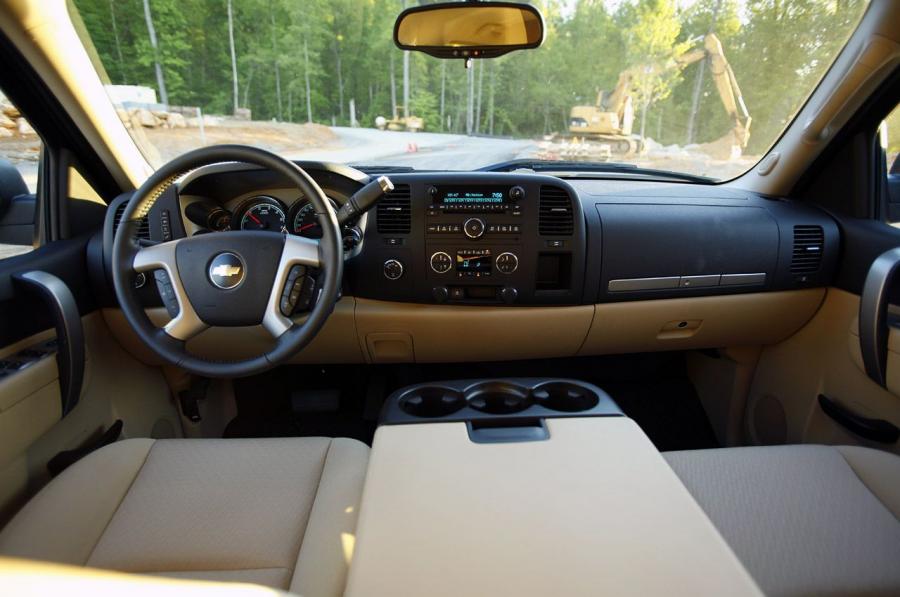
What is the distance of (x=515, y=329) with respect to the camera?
2223 mm

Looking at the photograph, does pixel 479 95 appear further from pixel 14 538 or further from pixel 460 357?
pixel 14 538

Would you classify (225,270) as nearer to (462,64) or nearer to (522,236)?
(522,236)

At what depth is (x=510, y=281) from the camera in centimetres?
211

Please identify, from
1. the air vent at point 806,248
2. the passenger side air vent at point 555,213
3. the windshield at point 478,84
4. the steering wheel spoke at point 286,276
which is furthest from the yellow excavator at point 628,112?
the steering wheel spoke at point 286,276

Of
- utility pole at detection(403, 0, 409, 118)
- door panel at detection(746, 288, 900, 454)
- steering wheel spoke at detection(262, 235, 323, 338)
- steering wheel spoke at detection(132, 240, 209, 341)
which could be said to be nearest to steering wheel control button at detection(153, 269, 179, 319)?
steering wheel spoke at detection(132, 240, 209, 341)

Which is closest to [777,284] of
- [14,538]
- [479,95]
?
[479,95]

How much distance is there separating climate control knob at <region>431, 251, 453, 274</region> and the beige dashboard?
178 millimetres

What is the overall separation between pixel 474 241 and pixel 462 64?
0.88m

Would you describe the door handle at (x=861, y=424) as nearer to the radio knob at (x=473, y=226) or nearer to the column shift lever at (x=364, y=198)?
the radio knob at (x=473, y=226)

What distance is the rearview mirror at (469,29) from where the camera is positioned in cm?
188

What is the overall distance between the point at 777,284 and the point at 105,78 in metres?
3.09

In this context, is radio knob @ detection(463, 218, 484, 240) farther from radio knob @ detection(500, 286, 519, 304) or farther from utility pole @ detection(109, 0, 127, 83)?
utility pole @ detection(109, 0, 127, 83)

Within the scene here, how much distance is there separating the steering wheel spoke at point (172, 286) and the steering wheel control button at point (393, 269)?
772 mm

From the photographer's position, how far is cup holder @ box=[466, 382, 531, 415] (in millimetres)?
1522
